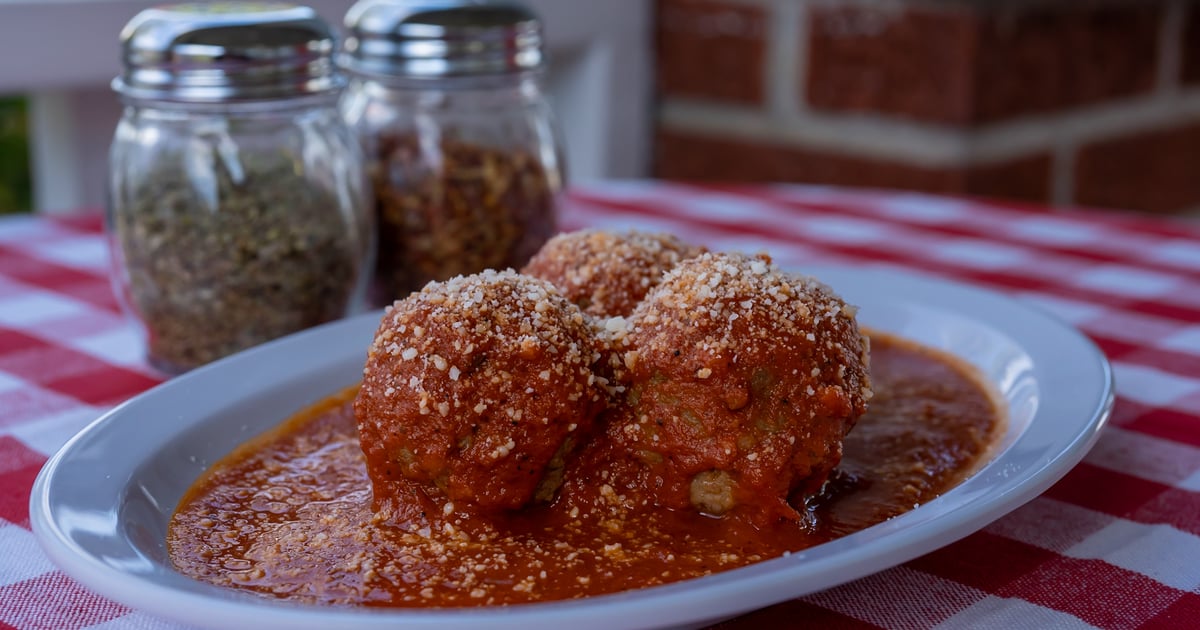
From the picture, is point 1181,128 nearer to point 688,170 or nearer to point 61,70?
point 688,170

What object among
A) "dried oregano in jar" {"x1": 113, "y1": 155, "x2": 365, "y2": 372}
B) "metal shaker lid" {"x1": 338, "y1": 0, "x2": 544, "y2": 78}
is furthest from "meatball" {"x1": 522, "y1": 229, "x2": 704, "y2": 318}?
"metal shaker lid" {"x1": 338, "y1": 0, "x2": 544, "y2": 78}

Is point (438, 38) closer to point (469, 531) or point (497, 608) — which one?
point (469, 531)

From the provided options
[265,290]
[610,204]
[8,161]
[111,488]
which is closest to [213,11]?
[265,290]

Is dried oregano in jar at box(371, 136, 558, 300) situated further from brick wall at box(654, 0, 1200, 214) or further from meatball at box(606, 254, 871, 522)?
brick wall at box(654, 0, 1200, 214)

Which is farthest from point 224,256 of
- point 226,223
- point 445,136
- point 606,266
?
point 606,266

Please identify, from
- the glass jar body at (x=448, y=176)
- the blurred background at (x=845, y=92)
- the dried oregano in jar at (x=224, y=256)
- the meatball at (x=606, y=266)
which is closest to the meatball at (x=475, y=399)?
the meatball at (x=606, y=266)

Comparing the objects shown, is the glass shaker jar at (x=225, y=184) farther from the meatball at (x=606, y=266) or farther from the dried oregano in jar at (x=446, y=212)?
the meatball at (x=606, y=266)
